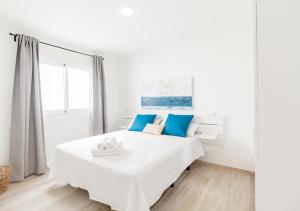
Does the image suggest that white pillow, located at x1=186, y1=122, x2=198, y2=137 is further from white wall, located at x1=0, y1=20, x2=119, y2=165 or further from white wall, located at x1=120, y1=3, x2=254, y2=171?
white wall, located at x1=0, y1=20, x2=119, y2=165

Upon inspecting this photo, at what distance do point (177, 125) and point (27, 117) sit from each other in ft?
8.36

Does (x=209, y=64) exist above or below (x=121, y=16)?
below

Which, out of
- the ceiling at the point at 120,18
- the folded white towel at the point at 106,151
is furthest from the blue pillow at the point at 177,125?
the ceiling at the point at 120,18

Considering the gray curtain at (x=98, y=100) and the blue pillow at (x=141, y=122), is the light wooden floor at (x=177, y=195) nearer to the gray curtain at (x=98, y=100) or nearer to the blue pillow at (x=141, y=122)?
the blue pillow at (x=141, y=122)

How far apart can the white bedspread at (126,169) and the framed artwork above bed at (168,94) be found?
1.05 meters

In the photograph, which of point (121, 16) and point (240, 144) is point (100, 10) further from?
point (240, 144)

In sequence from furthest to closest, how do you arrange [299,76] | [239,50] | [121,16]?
[239,50], [121,16], [299,76]

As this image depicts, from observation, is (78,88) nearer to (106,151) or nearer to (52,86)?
(52,86)

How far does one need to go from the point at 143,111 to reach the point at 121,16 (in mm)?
2201

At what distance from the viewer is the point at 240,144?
274cm

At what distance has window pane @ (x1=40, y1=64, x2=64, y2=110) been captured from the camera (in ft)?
9.78

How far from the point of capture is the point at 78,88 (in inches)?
139

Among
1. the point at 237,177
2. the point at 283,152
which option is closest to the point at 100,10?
the point at 283,152

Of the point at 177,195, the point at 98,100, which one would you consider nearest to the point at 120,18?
the point at 98,100
